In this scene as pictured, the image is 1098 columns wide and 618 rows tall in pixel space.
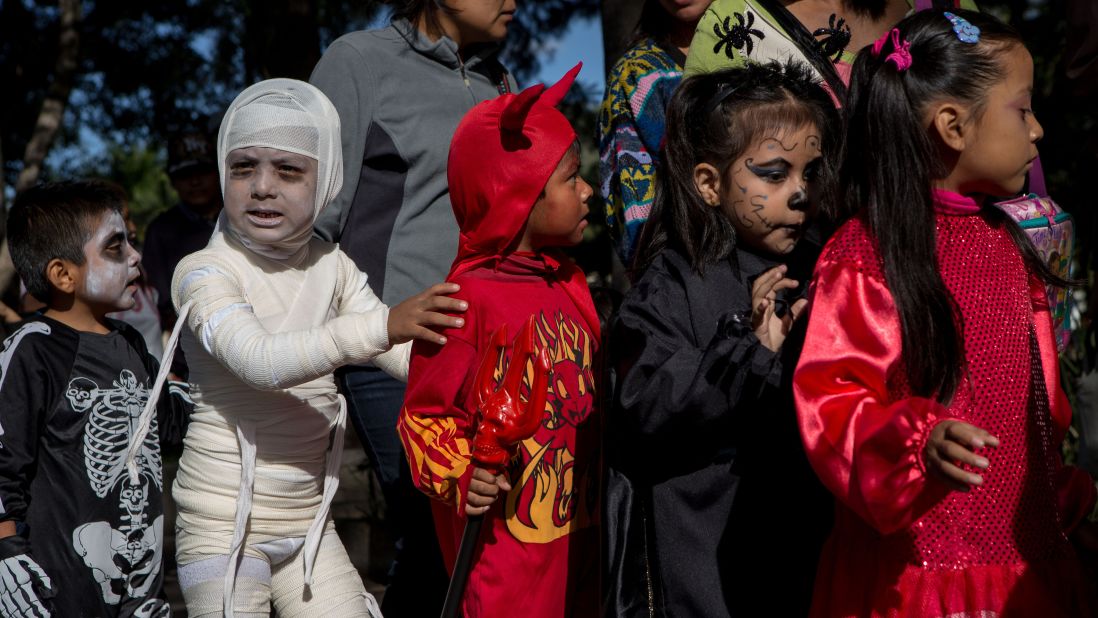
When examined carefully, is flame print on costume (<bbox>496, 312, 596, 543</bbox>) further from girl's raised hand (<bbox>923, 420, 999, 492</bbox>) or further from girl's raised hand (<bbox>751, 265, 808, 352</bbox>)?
girl's raised hand (<bbox>923, 420, 999, 492</bbox>)

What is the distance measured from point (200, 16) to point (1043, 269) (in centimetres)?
1085

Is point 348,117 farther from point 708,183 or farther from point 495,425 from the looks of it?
point 495,425

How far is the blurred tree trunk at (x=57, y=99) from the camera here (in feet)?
34.9

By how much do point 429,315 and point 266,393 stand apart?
2.32ft

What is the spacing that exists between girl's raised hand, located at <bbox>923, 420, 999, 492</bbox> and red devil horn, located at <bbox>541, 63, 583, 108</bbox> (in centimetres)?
138

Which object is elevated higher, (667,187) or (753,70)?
(753,70)

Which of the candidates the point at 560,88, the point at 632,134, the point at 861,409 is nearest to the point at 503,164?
the point at 560,88

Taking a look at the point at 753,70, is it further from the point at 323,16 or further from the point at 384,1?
the point at 323,16

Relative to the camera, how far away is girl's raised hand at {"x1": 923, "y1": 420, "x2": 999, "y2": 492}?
204 centimetres

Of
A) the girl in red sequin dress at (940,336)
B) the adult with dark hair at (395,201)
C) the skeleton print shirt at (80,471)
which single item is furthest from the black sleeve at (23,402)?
the girl in red sequin dress at (940,336)

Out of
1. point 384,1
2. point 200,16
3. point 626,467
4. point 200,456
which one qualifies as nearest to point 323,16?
point 200,16

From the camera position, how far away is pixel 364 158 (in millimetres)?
3686

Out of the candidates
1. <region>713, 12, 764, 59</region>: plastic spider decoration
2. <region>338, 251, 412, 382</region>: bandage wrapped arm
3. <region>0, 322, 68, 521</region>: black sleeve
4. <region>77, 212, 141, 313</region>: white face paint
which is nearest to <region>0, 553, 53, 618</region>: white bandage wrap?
<region>0, 322, 68, 521</region>: black sleeve

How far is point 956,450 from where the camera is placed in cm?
206
